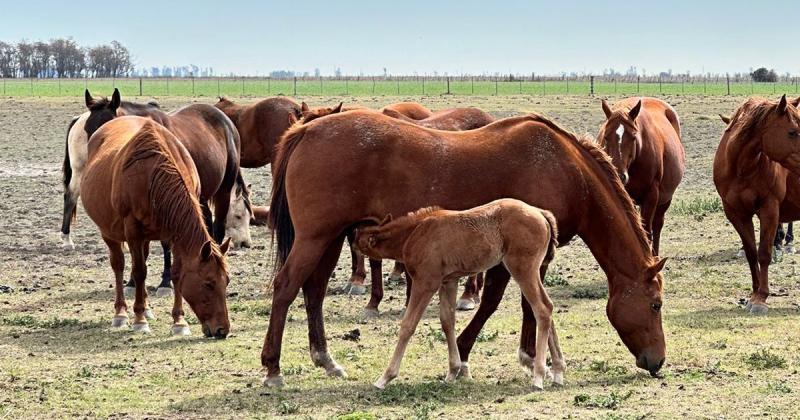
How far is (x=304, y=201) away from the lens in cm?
791

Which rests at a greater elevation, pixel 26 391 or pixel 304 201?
pixel 304 201

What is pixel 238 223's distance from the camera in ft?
50.6

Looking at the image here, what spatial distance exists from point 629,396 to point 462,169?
6.41 feet

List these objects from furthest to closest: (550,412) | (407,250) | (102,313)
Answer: (102,313), (407,250), (550,412)

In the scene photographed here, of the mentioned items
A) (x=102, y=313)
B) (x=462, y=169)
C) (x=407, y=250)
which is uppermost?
(x=462, y=169)

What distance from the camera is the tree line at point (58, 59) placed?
14512cm

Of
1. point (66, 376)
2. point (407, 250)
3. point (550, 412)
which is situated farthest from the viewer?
point (66, 376)

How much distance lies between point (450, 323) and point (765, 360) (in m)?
2.37

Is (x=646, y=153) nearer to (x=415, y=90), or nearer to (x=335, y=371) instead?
(x=335, y=371)

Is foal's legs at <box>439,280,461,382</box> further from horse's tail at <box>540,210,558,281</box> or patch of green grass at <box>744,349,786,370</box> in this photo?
patch of green grass at <box>744,349,786,370</box>

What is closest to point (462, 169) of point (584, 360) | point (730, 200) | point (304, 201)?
point (304, 201)

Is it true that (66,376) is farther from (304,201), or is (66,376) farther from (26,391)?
(304,201)

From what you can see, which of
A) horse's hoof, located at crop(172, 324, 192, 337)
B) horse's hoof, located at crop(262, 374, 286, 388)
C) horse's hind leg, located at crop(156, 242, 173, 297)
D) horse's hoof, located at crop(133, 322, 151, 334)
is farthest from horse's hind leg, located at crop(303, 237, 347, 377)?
horse's hind leg, located at crop(156, 242, 173, 297)

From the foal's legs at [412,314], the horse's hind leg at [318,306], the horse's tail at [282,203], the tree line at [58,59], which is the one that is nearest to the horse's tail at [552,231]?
the foal's legs at [412,314]
